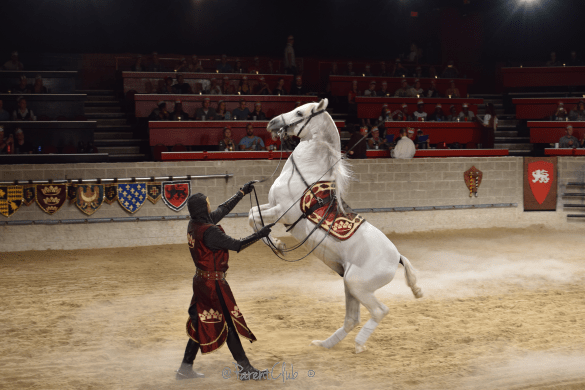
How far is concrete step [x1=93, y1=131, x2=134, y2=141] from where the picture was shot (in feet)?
44.5

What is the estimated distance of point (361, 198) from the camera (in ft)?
38.1

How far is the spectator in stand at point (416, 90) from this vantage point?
15.7 m

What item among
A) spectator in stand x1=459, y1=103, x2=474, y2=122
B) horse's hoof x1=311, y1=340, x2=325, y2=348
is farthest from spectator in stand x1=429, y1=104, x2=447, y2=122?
horse's hoof x1=311, y1=340, x2=325, y2=348

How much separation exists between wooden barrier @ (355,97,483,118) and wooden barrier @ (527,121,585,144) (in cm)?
187

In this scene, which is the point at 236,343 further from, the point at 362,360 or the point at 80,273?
the point at 80,273

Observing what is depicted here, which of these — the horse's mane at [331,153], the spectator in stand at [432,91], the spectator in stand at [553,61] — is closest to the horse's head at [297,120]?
the horse's mane at [331,153]

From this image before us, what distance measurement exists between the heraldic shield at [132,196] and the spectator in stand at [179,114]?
3.08m

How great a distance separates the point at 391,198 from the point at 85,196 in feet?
22.2

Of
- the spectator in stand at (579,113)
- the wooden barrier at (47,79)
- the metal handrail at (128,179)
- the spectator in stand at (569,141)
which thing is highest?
the wooden barrier at (47,79)

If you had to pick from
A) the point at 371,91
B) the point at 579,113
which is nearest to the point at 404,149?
the point at 371,91

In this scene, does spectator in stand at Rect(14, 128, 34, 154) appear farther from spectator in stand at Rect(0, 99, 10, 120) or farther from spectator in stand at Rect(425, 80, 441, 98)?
spectator in stand at Rect(425, 80, 441, 98)

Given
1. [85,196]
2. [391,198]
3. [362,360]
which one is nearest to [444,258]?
[391,198]

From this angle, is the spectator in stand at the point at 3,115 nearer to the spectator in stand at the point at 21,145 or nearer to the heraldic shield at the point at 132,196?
the spectator in stand at the point at 21,145

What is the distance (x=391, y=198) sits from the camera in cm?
1185
